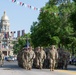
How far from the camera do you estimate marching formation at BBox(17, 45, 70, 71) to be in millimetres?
34281

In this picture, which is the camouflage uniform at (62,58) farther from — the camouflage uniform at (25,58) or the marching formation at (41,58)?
the camouflage uniform at (25,58)

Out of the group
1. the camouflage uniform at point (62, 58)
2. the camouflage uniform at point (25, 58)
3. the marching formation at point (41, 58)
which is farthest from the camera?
the camouflage uniform at point (62, 58)

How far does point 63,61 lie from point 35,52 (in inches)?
118

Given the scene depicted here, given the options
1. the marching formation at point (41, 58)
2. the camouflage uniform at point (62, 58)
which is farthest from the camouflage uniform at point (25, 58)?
the camouflage uniform at point (62, 58)

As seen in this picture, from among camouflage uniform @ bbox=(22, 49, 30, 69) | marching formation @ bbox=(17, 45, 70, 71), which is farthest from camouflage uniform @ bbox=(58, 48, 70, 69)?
camouflage uniform @ bbox=(22, 49, 30, 69)

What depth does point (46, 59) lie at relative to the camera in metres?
36.8

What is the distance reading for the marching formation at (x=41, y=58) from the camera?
112 ft

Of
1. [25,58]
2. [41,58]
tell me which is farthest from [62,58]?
[25,58]

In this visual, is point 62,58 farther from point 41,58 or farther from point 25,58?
point 25,58

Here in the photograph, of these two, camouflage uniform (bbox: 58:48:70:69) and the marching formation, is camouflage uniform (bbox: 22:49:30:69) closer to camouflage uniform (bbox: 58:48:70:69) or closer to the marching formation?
the marching formation

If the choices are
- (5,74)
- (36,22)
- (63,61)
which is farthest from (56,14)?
(5,74)

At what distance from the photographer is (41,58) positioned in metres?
35.8

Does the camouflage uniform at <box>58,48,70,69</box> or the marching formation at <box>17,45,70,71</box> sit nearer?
the marching formation at <box>17,45,70,71</box>

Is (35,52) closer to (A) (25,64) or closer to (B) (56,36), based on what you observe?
(A) (25,64)
